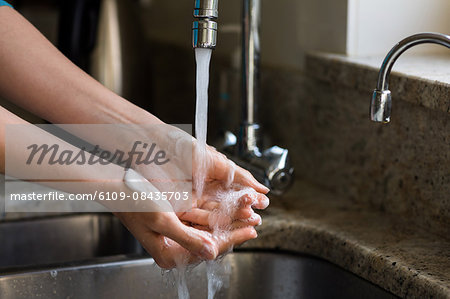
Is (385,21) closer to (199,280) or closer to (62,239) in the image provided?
(199,280)

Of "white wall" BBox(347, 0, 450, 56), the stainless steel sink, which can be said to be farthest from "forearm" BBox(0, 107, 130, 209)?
"white wall" BBox(347, 0, 450, 56)

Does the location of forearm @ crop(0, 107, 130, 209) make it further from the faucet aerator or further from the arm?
the faucet aerator

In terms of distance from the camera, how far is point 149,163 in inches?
27.7

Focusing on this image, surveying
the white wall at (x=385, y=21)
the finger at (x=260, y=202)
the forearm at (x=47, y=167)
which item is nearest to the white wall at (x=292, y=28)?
the white wall at (x=385, y=21)

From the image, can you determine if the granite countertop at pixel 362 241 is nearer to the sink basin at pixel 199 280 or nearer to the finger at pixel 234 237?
the sink basin at pixel 199 280

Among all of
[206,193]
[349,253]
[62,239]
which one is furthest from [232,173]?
[62,239]

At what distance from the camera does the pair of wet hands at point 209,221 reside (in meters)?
0.58

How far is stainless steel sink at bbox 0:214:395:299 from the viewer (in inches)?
28.2

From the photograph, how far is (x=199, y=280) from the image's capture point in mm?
774

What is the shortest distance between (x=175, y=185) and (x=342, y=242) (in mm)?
201

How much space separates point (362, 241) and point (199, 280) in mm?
208

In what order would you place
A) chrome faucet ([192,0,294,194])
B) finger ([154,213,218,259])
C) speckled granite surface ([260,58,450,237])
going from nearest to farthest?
finger ([154,213,218,259]) < speckled granite surface ([260,58,450,237]) < chrome faucet ([192,0,294,194])

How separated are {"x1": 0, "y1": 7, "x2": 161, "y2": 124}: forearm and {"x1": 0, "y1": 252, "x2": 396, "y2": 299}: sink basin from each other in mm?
175

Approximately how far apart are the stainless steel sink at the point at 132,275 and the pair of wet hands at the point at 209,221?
77 millimetres
